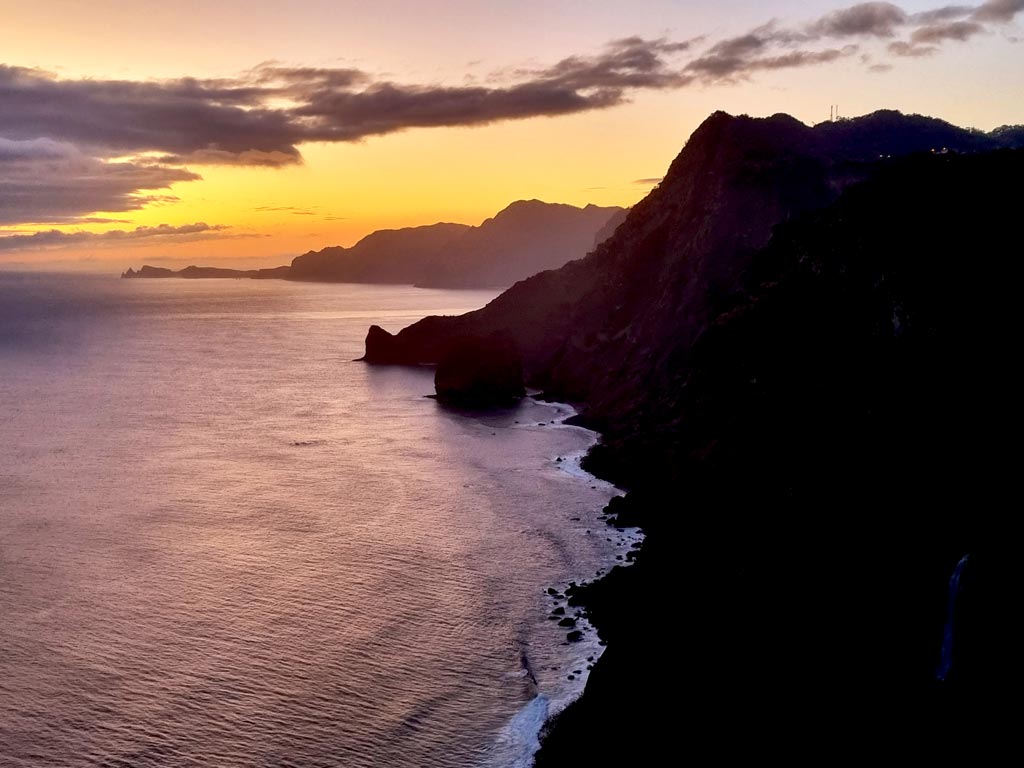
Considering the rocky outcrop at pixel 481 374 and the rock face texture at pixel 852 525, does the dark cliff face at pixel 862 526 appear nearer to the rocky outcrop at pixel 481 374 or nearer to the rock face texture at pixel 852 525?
the rock face texture at pixel 852 525

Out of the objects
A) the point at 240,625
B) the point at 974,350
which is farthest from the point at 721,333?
the point at 240,625

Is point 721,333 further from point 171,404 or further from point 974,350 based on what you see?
point 171,404

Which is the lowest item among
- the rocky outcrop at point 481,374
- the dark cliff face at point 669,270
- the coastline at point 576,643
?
the coastline at point 576,643

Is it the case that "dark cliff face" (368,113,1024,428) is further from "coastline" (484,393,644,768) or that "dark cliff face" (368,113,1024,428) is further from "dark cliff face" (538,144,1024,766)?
"dark cliff face" (538,144,1024,766)

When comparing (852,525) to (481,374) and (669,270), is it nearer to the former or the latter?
(669,270)

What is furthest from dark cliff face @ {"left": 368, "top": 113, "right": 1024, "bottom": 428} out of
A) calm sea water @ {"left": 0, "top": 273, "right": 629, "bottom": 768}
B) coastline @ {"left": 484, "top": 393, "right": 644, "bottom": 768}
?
coastline @ {"left": 484, "top": 393, "right": 644, "bottom": 768}

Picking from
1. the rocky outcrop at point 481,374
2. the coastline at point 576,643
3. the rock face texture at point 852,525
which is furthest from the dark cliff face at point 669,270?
the rock face texture at point 852,525
